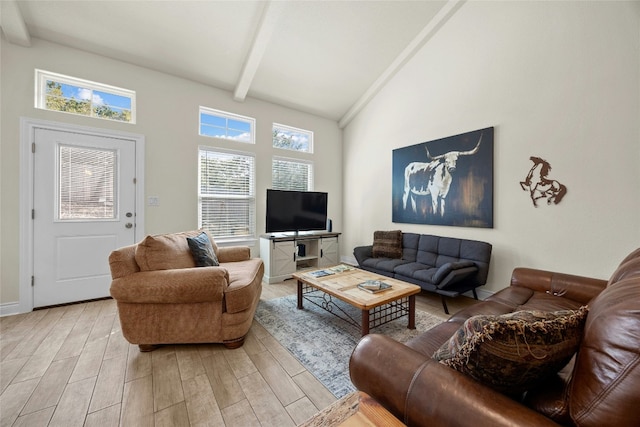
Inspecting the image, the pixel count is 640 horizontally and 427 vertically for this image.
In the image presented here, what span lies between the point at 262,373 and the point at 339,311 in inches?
45.6

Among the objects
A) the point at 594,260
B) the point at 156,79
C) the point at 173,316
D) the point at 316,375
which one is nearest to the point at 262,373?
the point at 316,375

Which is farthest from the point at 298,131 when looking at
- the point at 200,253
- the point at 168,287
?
the point at 168,287

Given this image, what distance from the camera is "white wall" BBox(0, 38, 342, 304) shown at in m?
2.60

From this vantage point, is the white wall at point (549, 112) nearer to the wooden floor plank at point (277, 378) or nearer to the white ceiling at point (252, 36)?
the white ceiling at point (252, 36)

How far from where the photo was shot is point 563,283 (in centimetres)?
203

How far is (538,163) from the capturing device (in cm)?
273

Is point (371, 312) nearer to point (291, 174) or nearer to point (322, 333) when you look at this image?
point (322, 333)

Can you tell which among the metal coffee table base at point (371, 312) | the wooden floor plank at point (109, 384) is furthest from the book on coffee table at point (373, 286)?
the wooden floor plank at point (109, 384)

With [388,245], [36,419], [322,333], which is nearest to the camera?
[36,419]

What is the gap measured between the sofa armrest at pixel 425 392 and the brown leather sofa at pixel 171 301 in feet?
4.25

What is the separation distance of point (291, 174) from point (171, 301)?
3183 millimetres

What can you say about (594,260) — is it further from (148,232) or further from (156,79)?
(156,79)

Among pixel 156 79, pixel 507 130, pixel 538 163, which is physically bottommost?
pixel 538 163

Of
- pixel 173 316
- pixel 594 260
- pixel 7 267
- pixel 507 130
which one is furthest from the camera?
pixel 507 130
